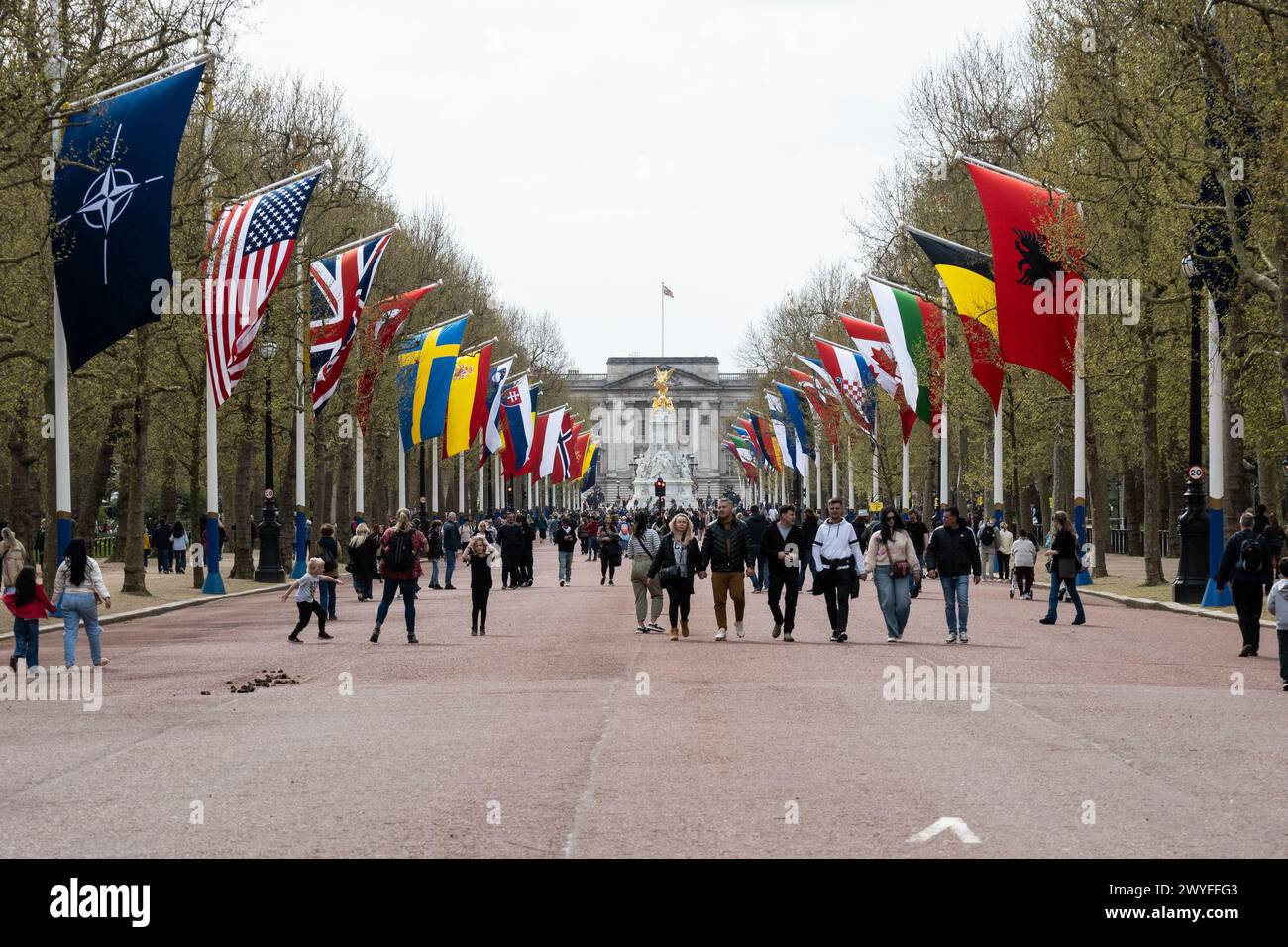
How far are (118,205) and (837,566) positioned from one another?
11856 millimetres

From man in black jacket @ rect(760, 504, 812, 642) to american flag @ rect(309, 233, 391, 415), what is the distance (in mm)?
17344

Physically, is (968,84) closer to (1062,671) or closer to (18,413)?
(18,413)

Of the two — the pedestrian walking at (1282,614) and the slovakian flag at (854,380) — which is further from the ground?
the slovakian flag at (854,380)

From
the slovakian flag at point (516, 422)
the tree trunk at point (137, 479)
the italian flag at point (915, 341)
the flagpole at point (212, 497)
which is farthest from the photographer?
the slovakian flag at point (516, 422)

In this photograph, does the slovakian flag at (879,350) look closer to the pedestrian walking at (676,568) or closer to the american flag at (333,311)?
the american flag at (333,311)

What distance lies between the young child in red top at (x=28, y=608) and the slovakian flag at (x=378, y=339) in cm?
2755

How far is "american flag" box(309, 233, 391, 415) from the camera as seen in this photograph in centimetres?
4134

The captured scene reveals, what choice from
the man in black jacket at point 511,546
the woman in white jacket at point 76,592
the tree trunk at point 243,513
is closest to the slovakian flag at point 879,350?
the man in black jacket at point 511,546

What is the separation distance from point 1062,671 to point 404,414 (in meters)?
36.9

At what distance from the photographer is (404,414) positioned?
54562 mm

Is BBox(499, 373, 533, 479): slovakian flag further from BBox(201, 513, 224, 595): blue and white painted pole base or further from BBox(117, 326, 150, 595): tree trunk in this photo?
BBox(117, 326, 150, 595): tree trunk

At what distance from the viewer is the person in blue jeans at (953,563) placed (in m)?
24.2

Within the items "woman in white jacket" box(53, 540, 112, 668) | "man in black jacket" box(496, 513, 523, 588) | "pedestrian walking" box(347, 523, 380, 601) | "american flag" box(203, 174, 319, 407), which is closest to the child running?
"woman in white jacket" box(53, 540, 112, 668)

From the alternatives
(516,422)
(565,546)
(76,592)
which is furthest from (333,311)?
(516,422)
